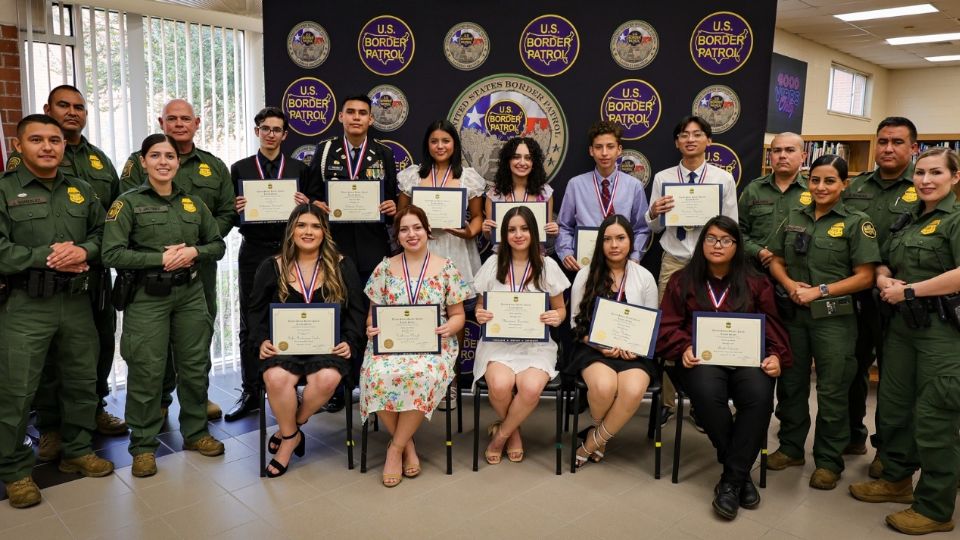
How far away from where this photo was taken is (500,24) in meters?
4.47

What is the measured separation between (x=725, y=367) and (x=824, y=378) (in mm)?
503

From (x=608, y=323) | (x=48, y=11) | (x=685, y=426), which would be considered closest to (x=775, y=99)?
(x=685, y=426)

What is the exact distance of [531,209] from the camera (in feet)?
12.9

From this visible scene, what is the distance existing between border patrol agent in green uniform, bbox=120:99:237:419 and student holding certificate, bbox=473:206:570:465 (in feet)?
5.50

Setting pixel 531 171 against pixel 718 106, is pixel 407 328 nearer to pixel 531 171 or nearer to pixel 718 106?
pixel 531 171

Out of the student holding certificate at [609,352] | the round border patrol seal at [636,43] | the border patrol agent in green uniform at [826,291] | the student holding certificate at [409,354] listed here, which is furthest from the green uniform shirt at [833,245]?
the student holding certificate at [409,354]

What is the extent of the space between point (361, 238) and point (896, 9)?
26.2 ft

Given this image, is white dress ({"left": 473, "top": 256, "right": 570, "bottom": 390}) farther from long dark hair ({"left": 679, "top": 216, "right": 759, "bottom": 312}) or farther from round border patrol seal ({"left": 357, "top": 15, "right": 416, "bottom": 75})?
round border patrol seal ({"left": 357, "top": 15, "right": 416, "bottom": 75})

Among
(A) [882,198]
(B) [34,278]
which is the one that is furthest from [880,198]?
(B) [34,278]

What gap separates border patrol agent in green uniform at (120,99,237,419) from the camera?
12.5ft

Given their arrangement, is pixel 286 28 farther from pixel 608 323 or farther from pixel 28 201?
pixel 608 323

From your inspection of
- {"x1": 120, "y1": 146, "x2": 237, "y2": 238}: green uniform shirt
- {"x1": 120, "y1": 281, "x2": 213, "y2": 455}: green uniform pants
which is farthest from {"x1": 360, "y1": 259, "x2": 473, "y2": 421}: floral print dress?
{"x1": 120, "y1": 146, "x2": 237, "y2": 238}: green uniform shirt

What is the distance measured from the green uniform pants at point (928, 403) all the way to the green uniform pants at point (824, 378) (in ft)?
0.61

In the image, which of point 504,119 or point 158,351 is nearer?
point 158,351
